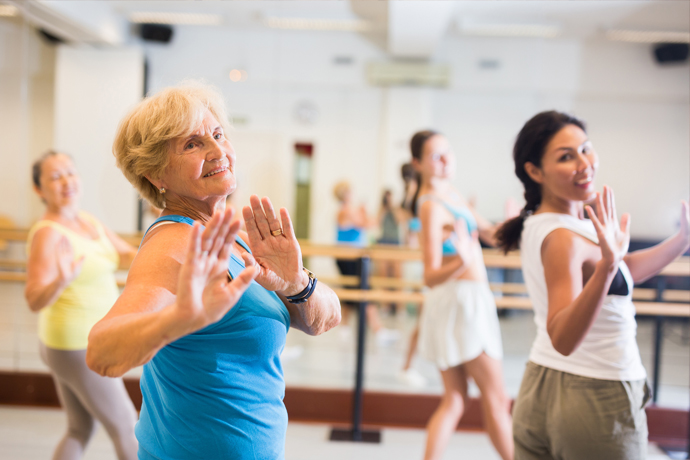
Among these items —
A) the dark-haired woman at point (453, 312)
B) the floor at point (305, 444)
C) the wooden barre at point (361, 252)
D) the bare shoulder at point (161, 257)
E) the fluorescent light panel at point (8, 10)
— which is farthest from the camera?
the fluorescent light panel at point (8, 10)

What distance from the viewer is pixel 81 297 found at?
6.57ft

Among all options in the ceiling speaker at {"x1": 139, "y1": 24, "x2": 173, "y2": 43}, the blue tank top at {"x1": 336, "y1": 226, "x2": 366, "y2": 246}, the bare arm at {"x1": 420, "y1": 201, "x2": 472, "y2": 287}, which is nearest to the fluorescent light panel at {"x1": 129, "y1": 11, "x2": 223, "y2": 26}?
the ceiling speaker at {"x1": 139, "y1": 24, "x2": 173, "y2": 43}

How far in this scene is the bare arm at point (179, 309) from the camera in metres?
0.73

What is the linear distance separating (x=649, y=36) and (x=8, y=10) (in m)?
3.77

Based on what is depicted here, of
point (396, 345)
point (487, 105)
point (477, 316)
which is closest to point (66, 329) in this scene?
point (477, 316)

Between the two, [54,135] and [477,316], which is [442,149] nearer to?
[477,316]

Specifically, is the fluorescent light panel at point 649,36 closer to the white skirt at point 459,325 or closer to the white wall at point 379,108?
the white wall at point 379,108

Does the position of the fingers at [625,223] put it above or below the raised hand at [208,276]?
above

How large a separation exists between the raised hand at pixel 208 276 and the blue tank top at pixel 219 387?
187 mm

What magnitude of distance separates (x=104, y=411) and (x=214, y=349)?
113 centimetres

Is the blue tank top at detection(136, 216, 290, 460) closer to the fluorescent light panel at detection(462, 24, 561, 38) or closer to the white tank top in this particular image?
the white tank top

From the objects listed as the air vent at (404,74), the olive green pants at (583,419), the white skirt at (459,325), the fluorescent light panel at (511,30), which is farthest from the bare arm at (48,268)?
the air vent at (404,74)

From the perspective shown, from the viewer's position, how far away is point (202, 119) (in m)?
1.02

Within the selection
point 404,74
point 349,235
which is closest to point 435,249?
point 349,235
